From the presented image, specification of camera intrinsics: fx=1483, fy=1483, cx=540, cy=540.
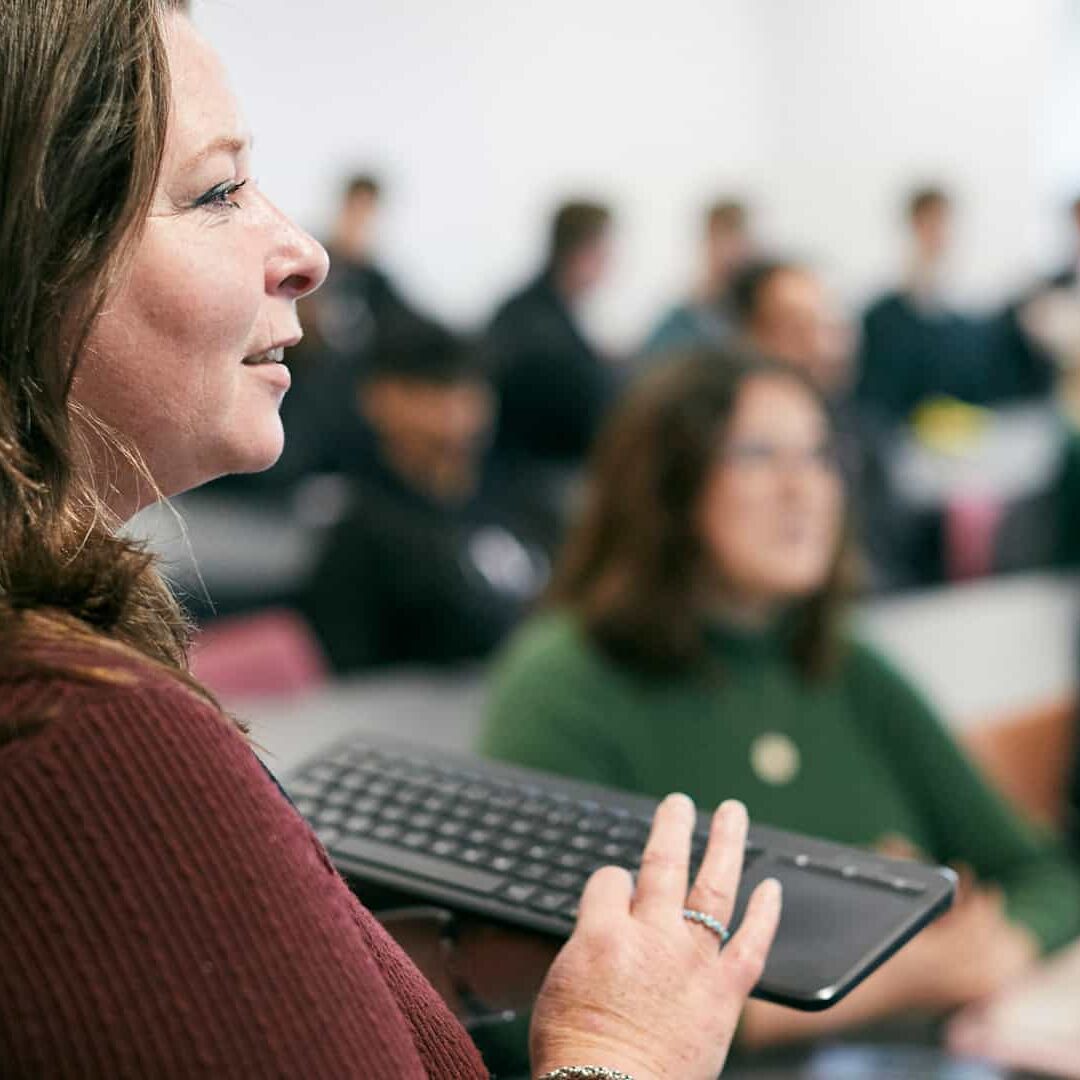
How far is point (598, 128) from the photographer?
7.48 meters

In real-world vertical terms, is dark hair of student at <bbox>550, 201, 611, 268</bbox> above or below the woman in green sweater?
A: above

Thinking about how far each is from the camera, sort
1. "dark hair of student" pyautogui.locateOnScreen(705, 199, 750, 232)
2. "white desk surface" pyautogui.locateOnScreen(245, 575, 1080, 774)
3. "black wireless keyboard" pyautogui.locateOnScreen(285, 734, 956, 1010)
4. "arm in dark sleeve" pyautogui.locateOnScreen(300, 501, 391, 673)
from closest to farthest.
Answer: "black wireless keyboard" pyautogui.locateOnScreen(285, 734, 956, 1010), "white desk surface" pyautogui.locateOnScreen(245, 575, 1080, 774), "arm in dark sleeve" pyautogui.locateOnScreen(300, 501, 391, 673), "dark hair of student" pyautogui.locateOnScreen(705, 199, 750, 232)

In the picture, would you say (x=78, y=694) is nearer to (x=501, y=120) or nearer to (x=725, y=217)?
(x=725, y=217)

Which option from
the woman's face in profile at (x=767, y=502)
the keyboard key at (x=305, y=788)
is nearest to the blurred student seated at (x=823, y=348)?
the woman's face in profile at (x=767, y=502)

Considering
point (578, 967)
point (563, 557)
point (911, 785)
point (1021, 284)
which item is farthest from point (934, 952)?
point (1021, 284)

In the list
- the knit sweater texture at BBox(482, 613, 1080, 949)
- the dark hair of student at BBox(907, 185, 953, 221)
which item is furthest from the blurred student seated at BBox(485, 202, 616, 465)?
Answer: the knit sweater texture at BBox(482, 613, 1080, 949)

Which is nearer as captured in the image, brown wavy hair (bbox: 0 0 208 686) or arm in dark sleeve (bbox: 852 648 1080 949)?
brown wavy hair (bbox: 0 0 208 686)

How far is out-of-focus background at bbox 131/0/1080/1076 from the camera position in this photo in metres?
2.56

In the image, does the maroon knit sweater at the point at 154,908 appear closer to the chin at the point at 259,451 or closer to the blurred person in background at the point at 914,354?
the chin at the point at 259,451

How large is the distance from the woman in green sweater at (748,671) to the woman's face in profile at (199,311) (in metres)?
0.92

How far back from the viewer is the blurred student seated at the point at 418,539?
298cm

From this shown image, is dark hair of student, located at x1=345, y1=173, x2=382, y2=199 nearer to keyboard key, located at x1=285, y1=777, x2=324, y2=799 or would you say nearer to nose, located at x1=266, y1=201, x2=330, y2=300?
keyboard key, located at x1=285, y1=777, x2=324, y2=799

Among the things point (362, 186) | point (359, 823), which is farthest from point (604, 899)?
point (362, 186)

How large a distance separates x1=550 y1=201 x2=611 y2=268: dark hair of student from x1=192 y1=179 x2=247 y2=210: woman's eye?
15.5 feet
